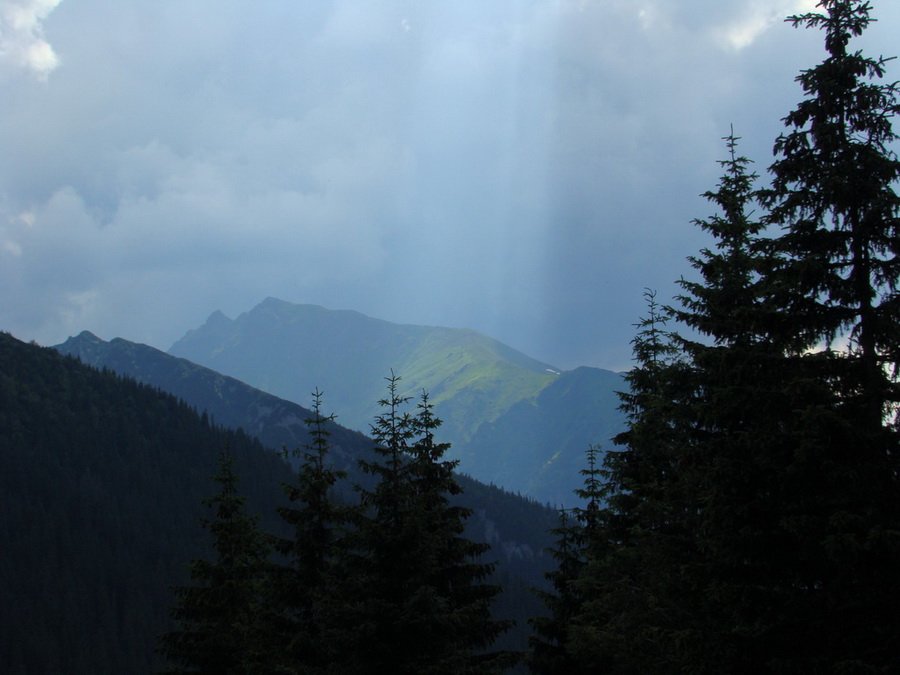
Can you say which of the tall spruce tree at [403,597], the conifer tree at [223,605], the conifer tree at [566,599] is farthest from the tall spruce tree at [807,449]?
the conifer tree at [223,605]

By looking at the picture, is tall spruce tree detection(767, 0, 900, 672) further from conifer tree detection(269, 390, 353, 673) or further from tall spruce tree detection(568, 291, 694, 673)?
conifer tree detection(269, 390, 353, 673)

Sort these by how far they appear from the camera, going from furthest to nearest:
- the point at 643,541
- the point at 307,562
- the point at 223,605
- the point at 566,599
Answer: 1. the point at 566,599
2. the point at 223,605
3. the point at 307,562
4. the point at 643,541

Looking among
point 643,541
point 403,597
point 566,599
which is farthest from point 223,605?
point 643,541

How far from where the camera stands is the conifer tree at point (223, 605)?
23.4m

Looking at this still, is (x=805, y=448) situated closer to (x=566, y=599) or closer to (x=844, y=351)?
(x=844, y=351)

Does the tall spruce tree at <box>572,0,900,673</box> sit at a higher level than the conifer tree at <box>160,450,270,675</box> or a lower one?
higher

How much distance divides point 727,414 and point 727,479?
1474 millimetres

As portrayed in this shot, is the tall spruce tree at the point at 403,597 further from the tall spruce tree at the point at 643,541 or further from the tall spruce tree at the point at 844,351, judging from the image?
the tall spruce tree at the point at 844,351

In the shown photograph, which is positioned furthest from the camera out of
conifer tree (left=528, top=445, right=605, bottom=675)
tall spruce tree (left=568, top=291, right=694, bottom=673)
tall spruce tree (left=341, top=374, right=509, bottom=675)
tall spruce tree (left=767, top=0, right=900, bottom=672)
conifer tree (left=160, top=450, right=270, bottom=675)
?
conifer tree (left=528, top=445, right=605, bottom=675)

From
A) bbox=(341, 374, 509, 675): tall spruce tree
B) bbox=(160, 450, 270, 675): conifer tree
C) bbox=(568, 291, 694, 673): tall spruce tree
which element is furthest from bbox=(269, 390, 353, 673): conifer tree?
bbox=(568, 291, 694, 673): tall spruce tree

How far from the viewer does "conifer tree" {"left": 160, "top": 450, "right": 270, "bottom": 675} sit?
76.6 ft

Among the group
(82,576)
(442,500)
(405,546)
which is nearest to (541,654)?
(442,500)

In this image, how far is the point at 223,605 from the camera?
23.9 m

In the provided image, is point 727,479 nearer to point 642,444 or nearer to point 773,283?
point 773,283
